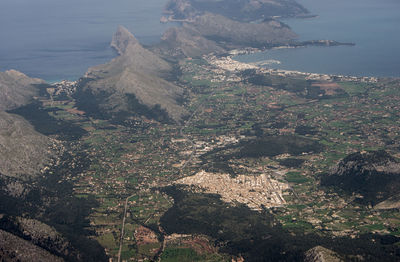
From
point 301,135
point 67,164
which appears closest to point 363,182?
point 301,135

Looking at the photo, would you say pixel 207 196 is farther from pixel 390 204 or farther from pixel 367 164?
pixel 390 204

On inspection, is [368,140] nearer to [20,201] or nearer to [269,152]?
[269,152]

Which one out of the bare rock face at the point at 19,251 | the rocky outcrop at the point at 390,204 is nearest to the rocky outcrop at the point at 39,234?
the bare rock face at the point at 19,251

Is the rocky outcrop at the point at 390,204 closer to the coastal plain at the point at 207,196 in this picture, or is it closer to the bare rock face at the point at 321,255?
the coastal plain at the point at 207,196

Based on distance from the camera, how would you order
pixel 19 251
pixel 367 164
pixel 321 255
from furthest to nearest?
1. pixel 367 164
2. pixel 19 251
3. pixel 321 255

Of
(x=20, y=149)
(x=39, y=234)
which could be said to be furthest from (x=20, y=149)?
(x=39, y=234)
